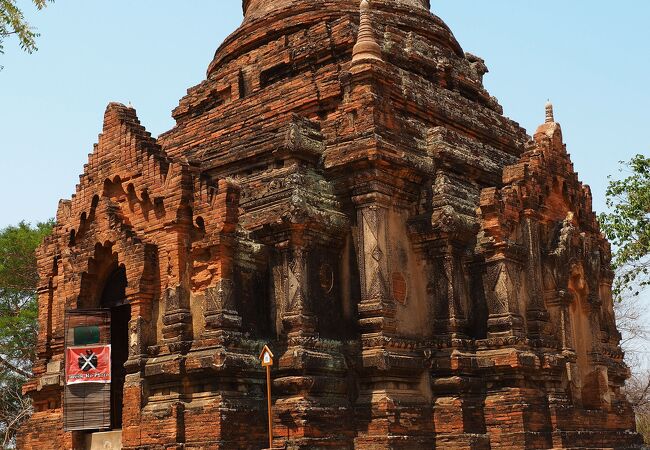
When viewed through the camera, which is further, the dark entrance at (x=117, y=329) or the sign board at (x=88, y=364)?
the dark entrance at (x=117, y=329)

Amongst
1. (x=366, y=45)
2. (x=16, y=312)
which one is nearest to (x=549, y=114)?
(x=366, y=45)

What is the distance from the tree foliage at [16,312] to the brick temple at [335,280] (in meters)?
14.6

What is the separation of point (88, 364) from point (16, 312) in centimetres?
1870

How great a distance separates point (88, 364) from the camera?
1355 cm

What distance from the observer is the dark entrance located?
14.2 meters

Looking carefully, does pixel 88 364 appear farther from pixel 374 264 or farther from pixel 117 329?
pixel 374 264

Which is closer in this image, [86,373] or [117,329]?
[86,373]

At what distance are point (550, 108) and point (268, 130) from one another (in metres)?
5.80

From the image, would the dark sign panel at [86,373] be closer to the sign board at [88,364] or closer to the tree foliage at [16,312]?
the sign board at [88,364]

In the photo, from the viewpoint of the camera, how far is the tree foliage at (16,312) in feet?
95.4

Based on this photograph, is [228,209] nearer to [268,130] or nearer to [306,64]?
[268,130]

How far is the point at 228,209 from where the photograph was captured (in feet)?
40.1

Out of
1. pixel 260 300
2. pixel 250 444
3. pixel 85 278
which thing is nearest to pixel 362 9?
pixel 260 300

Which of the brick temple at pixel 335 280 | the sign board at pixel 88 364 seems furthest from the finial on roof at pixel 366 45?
the sign board at pixel 88 364
